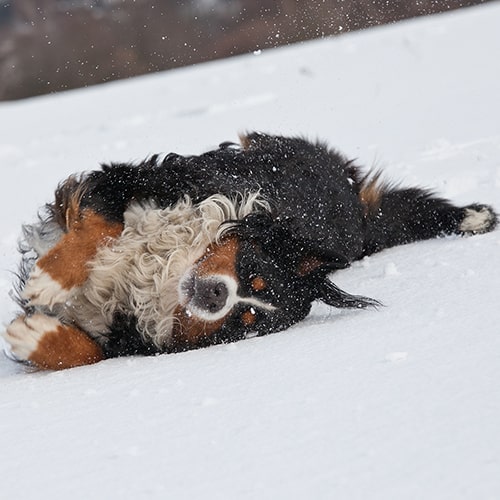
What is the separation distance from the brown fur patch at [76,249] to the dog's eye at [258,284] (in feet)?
2.18

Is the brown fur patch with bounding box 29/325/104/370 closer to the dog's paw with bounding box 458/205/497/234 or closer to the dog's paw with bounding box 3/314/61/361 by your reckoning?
the dog's paw with bounding box 3/314/61/361

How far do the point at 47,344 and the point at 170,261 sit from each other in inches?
24.7

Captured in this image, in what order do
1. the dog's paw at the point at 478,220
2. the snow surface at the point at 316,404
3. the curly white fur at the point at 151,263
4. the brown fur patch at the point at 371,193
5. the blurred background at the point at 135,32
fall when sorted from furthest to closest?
the blurred background at the point at 135,32 → the brown fur patch at the point at 371,193 → the dog's paw at the point at 478,220 → the curly white fur at the point at 151,263 → the snow surface at the point at 316,404

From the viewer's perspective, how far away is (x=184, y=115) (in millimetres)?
10383

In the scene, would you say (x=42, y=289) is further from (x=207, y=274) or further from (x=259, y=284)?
(x=259, y=284)

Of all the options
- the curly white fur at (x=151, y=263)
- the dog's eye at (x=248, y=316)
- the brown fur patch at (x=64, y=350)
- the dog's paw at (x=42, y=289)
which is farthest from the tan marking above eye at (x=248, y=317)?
the dog's paw at (x=42, y=289)

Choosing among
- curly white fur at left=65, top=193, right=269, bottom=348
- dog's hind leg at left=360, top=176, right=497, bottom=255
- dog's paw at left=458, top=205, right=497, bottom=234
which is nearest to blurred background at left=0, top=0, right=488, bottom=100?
dog's hind leg at left=360, top=176, right=497, bottom=255

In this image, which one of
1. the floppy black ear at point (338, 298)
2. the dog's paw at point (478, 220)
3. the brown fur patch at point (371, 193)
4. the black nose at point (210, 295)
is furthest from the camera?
the brown fur patch at point (371, 193)

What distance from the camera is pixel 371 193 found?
512 cm

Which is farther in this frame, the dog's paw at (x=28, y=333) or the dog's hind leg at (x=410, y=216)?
the dog's hind leg at (x=410, y=216)

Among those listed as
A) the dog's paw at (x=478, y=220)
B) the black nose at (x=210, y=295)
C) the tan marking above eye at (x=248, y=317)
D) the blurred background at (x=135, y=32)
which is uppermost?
the blurred background at (x=135, y=32)

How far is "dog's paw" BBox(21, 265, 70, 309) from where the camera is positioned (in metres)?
3.60

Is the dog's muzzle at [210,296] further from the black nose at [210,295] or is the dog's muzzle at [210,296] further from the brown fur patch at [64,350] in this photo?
the brown fur patch at [64,350]

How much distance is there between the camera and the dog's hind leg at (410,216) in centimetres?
493
